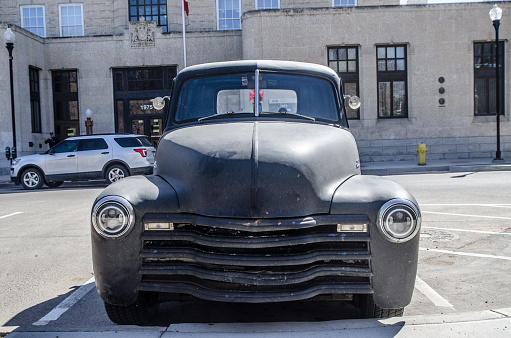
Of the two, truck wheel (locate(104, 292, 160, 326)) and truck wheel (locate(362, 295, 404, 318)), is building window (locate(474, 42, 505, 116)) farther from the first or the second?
truck wheel (locate(104, 292, 160, 326))

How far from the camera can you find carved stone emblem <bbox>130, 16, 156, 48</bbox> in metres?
26.0

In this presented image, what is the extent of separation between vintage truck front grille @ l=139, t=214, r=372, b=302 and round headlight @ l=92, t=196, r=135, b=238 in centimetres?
13

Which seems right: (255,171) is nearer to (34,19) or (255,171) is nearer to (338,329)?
(338,329)

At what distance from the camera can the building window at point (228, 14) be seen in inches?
1117

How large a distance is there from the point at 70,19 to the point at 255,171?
1135 inches

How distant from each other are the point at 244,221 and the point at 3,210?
10127 mm

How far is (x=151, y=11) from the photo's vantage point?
1110 inches

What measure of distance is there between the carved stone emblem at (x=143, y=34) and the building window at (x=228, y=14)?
13.9 feet

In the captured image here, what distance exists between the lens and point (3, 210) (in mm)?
11461

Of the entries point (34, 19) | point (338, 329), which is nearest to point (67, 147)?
point (34, 19)

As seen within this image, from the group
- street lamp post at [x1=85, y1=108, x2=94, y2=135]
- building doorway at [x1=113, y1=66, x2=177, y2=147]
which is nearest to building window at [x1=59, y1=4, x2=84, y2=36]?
building doorway at [x1=113, y1=66, x2=177, y2=147]

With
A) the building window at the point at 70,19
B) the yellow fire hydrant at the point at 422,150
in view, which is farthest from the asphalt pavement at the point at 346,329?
the building window at the point at 70,19

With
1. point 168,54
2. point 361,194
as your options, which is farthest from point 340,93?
point 168,54

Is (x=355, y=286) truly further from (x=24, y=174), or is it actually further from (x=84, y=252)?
(x=24, y=174)
